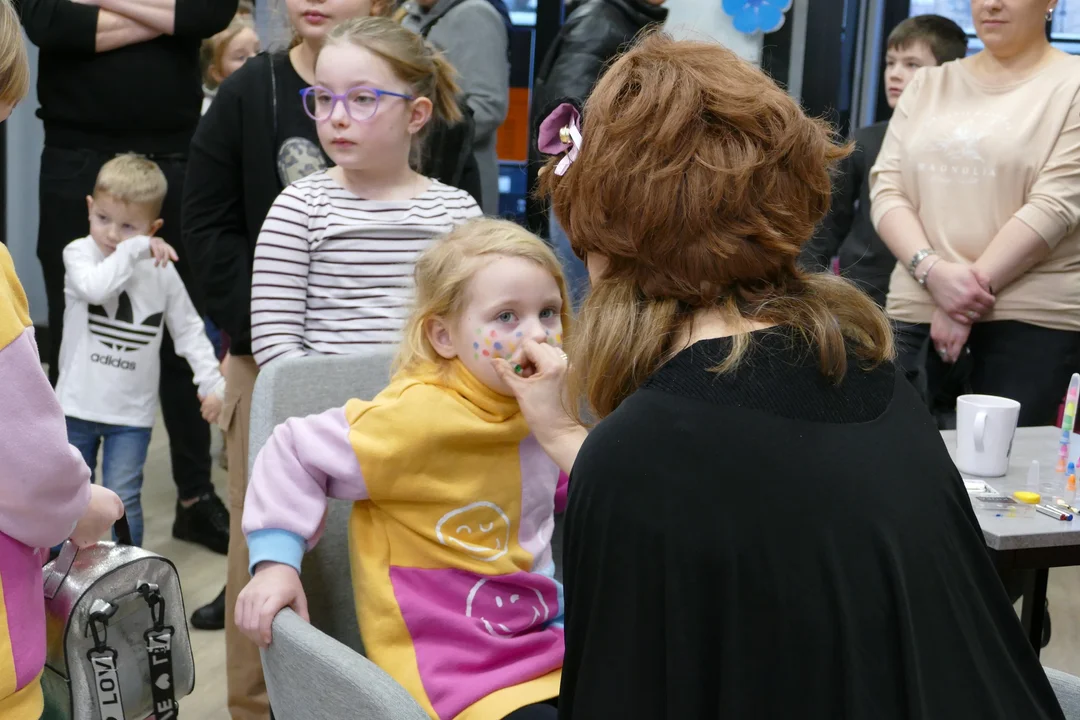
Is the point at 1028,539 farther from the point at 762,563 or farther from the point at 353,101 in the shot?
the point at 353,101

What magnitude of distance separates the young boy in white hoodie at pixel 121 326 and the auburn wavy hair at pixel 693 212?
1.97 metres

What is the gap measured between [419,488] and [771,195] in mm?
701

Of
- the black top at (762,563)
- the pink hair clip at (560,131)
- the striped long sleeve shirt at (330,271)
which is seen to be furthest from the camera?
the striped long sleeve shirt at (330,271)

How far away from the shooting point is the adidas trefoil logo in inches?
115

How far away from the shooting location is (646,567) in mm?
956

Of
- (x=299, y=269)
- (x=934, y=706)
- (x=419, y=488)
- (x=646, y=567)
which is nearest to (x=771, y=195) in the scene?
(x=646, y=567)

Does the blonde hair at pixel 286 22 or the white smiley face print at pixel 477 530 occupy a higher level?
the blonde hair at pixel 286 22

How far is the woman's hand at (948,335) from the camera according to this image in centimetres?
254

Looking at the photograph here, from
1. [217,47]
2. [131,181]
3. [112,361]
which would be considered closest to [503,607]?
[112,361]

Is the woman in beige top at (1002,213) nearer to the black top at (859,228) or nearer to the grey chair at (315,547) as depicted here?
the black top at (859,228)

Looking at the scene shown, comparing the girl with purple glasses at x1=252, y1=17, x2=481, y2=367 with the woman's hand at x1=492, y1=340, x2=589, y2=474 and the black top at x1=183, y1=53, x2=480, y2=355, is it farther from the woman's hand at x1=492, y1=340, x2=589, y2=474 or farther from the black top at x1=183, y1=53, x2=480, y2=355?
the woman's hand at x1=492, y1=340, x2=589, y2=474

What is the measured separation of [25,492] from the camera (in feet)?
4.15

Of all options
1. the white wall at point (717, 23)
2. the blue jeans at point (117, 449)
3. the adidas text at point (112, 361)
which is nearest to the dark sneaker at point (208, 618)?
the blue jeans at point (117, 449)

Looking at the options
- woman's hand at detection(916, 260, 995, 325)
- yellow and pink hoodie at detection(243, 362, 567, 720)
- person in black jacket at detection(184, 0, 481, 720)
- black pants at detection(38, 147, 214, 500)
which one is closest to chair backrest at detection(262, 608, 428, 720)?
yellow and pink hoodie at detection(243, 362, 567, 720)
